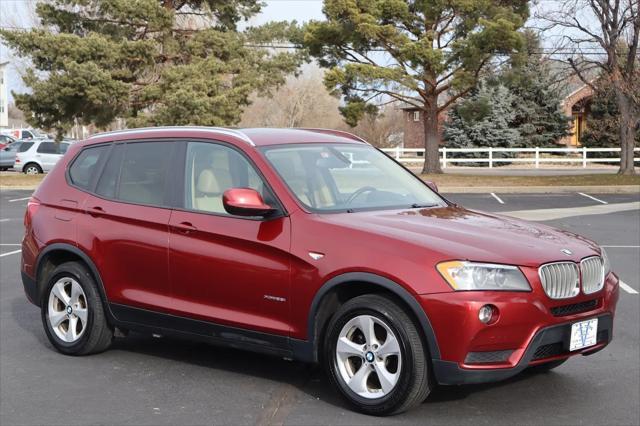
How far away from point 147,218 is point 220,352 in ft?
4.37

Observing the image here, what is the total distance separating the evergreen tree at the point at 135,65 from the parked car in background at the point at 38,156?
195 centimetres

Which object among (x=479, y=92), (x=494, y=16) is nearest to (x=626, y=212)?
(x=494, y=16)

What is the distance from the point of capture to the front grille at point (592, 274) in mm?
5230

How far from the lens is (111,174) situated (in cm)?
675

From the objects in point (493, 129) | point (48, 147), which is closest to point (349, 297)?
point (48, 147)

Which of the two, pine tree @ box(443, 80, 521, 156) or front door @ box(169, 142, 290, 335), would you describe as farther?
pine tree @ box(443, 80, 521, 156)

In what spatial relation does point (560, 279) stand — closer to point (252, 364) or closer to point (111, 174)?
point (252, 364)

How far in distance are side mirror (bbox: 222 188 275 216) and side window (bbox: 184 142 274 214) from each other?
1.10 ft

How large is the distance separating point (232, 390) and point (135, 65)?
30184 mm

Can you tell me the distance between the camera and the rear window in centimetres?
691

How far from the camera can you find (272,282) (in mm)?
5496

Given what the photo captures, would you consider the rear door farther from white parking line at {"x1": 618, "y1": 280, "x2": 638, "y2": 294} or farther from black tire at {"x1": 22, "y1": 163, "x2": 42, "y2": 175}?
black tire at {"x1": 22, "y1": 163, "x2": 42, "y2": 175}

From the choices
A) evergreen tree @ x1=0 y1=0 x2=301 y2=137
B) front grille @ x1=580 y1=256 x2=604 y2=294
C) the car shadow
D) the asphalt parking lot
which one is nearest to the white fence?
evergreen tree @ x1=0 y1=0 x2=301 y2=137

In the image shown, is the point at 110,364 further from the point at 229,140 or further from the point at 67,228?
the point at 229,140
